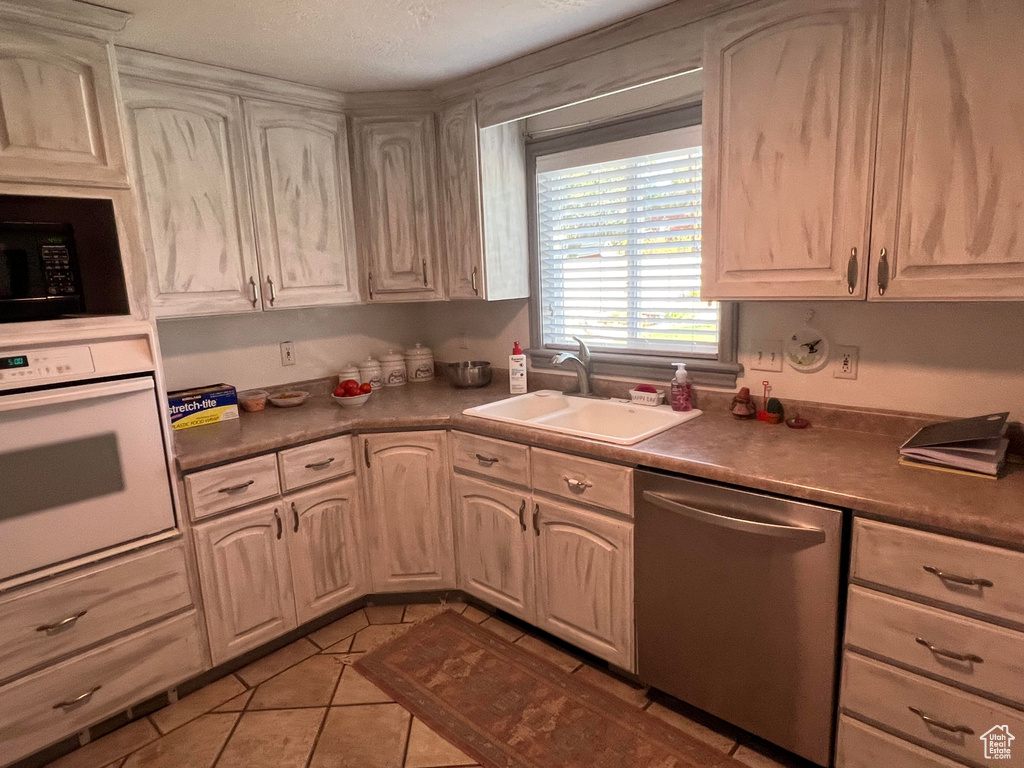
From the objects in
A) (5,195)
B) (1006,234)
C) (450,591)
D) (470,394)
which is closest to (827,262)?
(1006,234)

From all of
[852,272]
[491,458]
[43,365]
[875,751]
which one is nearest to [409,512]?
[491,458]

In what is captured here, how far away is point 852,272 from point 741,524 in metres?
0.76

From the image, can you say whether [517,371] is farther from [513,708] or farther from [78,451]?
[78,451]

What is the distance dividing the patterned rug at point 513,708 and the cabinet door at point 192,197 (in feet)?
5.15

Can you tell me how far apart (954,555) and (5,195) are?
261 cm

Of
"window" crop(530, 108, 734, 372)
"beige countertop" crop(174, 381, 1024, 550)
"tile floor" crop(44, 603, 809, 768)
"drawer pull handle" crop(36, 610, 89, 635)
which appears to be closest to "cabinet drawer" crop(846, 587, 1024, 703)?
"beige countertop" crop(174, 381, 1024, 550)

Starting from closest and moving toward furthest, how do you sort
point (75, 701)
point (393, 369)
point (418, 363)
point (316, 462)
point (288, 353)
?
point (75, 701) < point (316, 462) < point (288, 353) < point (393, 369) < point (418, 363)

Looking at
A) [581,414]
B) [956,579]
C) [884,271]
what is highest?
[884,271]

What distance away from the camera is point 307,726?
199cm

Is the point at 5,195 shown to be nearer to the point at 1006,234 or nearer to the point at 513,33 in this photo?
the point at 513,33

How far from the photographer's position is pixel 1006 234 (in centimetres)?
142

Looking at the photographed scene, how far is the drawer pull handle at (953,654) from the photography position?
1.35m

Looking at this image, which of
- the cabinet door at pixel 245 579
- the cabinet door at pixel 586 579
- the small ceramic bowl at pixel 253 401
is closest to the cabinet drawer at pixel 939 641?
the cabinet door at pixel 586 579

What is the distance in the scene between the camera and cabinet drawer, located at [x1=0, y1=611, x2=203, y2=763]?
1765 millimetres
